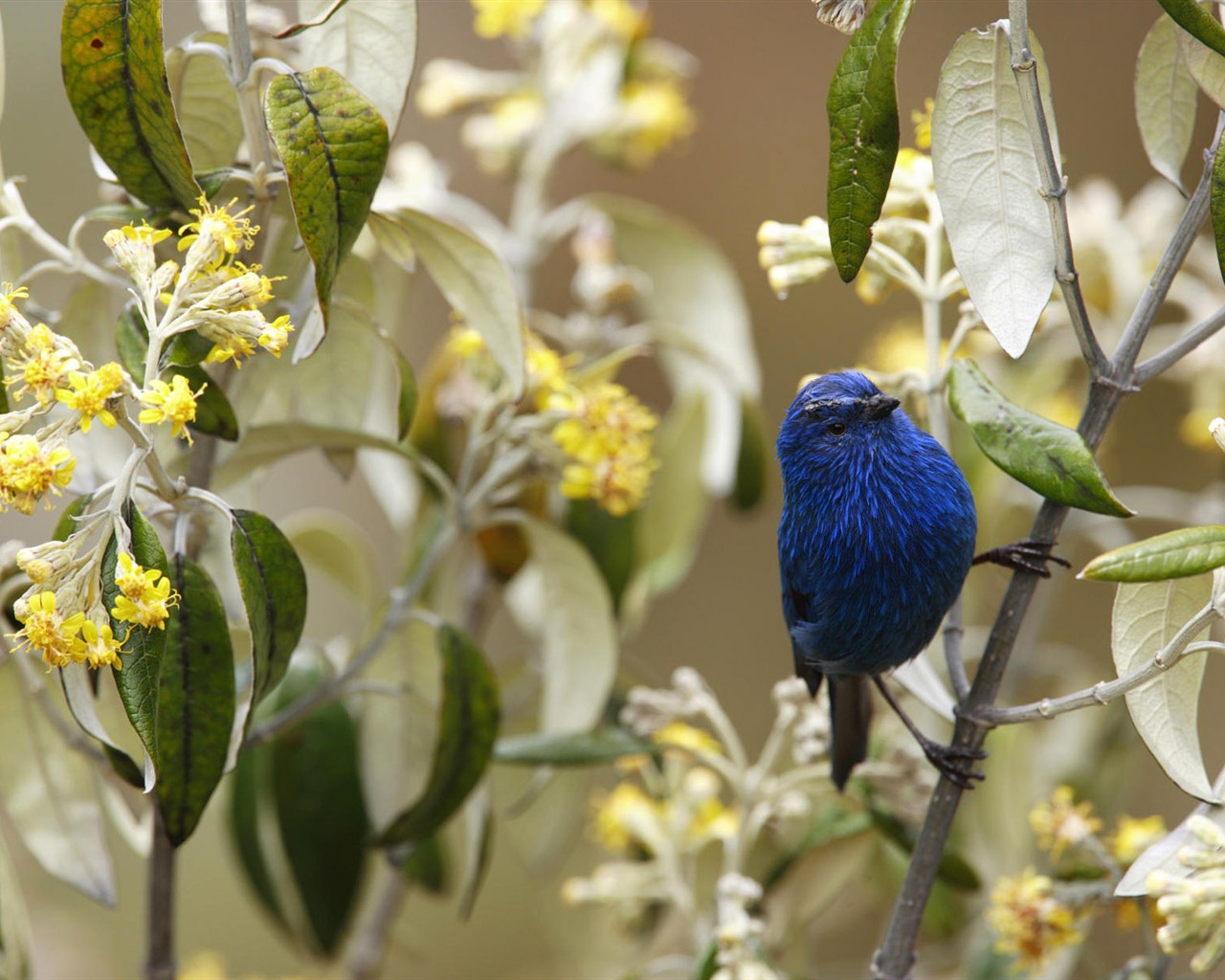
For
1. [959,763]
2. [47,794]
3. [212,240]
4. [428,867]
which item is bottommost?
[428,867]

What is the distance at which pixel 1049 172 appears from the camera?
98 centimetres

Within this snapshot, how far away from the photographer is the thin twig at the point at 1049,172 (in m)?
0.95

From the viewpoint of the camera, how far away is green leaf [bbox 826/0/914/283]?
37.1 inches

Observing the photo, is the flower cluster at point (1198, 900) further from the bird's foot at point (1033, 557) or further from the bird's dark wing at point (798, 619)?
the bird's dark wing at point (798, 619)

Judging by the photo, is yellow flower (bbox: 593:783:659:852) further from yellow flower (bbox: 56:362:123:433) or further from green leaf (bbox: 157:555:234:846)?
yellow flower (bbox: 56:362:123:433)

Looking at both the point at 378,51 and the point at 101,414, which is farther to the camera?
the point at 378,51

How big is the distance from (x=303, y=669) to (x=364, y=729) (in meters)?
0.13

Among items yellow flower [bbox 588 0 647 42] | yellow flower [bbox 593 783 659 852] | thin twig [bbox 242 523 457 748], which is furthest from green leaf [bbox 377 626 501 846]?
yellow flower [bbox 588 0 647 42]

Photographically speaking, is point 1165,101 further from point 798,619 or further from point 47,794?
point 47,794

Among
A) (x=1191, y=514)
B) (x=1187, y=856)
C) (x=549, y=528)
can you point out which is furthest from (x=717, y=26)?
(x=1187, y=856)

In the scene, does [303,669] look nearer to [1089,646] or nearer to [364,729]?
[364,729]

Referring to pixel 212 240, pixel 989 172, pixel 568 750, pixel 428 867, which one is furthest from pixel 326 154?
pixel 428 867

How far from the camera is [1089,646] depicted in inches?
127

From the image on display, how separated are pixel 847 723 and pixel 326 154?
2.96 ft
